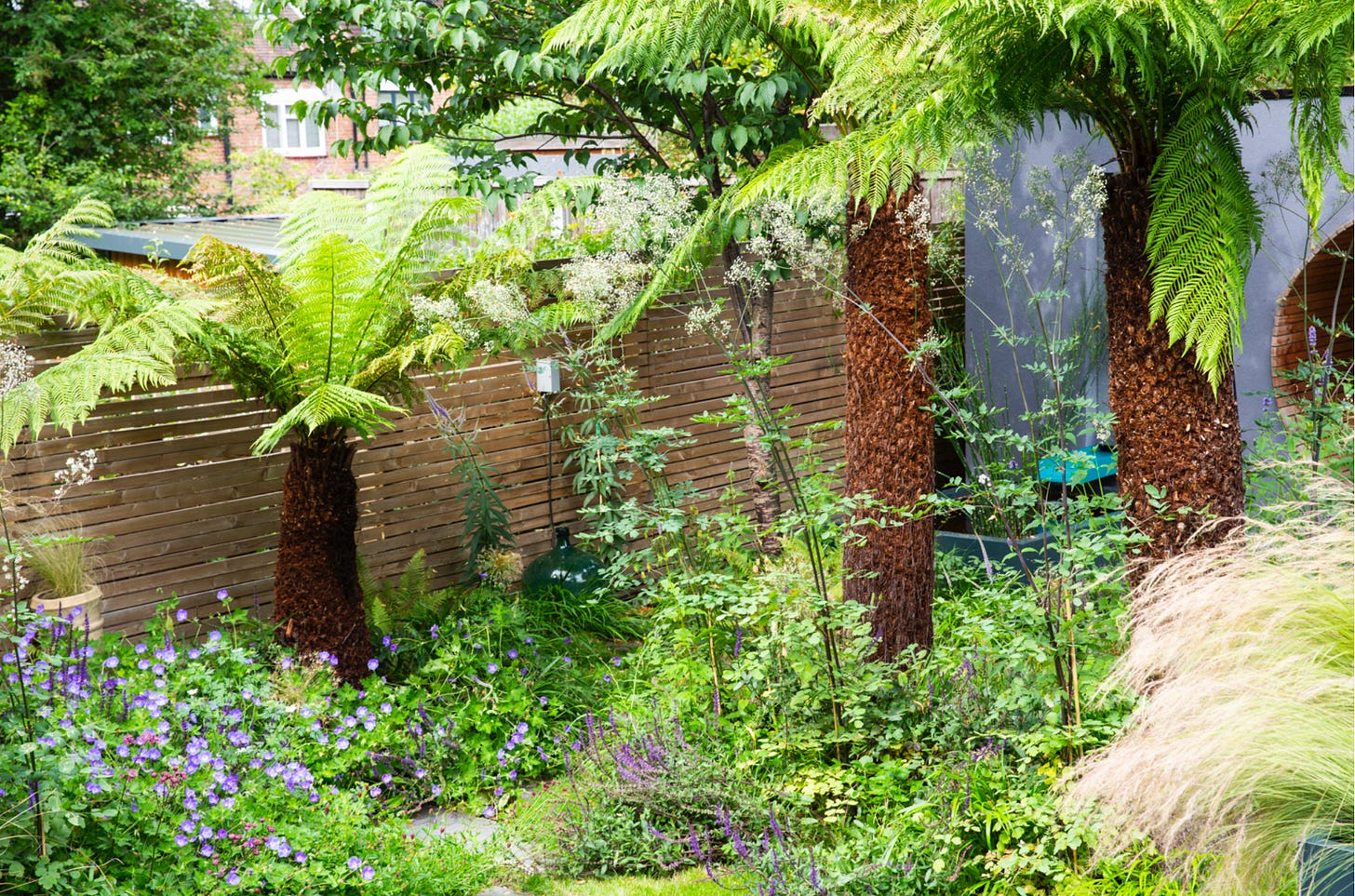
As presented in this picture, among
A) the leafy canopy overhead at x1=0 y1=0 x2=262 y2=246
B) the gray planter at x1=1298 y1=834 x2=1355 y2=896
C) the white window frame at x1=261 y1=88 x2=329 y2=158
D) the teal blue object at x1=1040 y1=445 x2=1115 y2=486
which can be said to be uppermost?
the white window frame at x1=261 y1=88 x2=329 y2=158

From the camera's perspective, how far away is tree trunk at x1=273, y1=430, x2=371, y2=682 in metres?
4.37

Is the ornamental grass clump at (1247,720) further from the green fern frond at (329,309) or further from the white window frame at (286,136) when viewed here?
the white window frame at (286,136)

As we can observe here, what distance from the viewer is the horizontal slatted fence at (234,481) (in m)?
4.39

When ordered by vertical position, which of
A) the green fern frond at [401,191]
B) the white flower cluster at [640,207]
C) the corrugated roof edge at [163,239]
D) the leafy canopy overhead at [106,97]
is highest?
the leafy canopy overhead at [106,97]

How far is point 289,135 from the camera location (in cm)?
2598

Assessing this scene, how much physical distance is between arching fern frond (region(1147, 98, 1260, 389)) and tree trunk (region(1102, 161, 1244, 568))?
0.09m

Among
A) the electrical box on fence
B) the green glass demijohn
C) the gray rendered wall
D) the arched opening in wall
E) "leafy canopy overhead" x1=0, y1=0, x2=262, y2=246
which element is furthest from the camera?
"leafy canopy overhead" x1=0, y1=0, x2=262, y2=246

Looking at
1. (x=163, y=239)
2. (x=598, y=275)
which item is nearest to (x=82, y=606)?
(x=598, y=275)

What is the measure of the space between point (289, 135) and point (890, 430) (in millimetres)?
25008

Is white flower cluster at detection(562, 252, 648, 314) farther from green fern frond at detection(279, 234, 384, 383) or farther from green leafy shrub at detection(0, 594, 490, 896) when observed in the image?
green leafy shrub at detection(0, 594, 490, 896)

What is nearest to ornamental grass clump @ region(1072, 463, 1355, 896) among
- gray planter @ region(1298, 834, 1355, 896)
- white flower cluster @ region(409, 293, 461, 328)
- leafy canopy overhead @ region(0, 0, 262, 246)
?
gray planter @ region(1298, 834, 1355, 896)

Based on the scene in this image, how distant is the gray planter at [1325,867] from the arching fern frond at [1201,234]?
4.07ft

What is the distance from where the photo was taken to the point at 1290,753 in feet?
7.32

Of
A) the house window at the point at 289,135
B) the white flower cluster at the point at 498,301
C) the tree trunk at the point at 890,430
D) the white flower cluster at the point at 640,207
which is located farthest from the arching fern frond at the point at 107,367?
the house window at the point at 289,135
